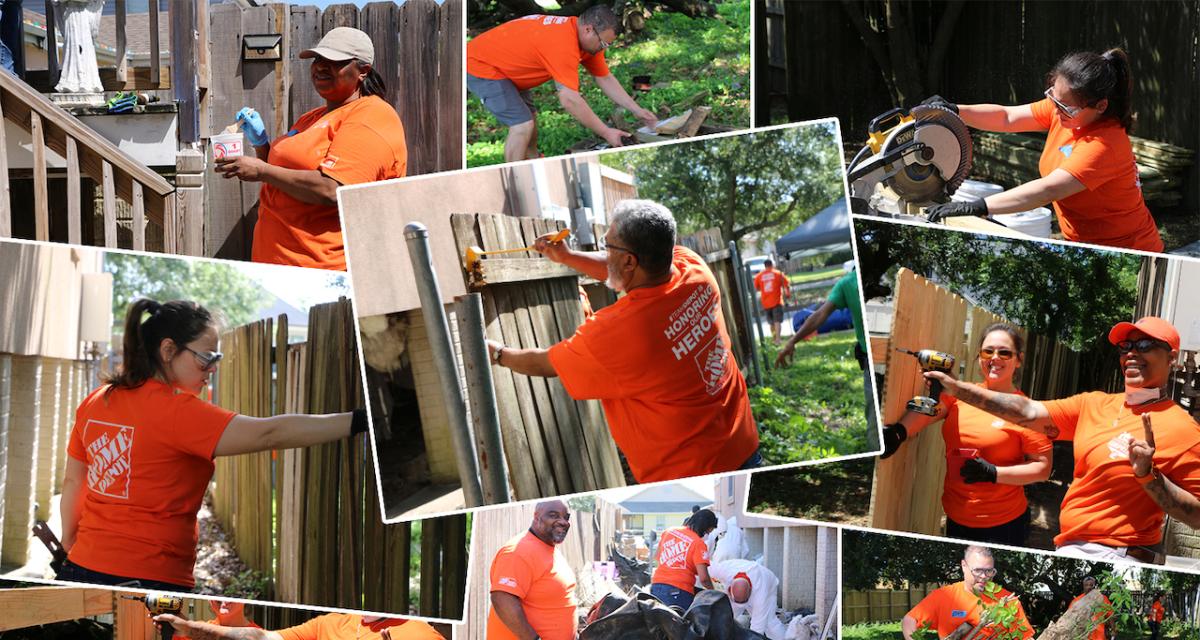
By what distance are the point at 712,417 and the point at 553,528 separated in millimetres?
875

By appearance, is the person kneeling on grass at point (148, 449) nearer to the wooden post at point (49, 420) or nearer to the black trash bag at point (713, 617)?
the wooden post at point (49, 420)

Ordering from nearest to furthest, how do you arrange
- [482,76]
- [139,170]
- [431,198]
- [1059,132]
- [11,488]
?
[431,198] < [11,488] < [1059,132] < [139,170] < [482,76]

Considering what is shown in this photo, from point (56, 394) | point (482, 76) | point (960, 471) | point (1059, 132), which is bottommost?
point (960, 471)

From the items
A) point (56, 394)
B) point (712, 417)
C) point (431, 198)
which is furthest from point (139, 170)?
point (712, 417)

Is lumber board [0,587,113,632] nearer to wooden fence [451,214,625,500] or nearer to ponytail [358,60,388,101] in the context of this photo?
wooden fence [451,214,625,500]

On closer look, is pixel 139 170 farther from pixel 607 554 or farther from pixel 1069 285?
pixel 1069 285

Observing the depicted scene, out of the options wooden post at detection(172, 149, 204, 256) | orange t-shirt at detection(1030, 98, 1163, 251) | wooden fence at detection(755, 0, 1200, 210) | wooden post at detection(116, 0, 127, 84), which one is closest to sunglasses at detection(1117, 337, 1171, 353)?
orange t-shirt at detection(1030, 98, 1163, 251)

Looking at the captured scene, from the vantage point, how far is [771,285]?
4484 millimetres

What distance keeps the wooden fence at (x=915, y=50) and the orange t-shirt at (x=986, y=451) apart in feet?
17.6

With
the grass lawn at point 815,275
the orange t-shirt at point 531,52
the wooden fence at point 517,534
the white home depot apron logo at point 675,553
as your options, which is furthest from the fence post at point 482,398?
the orange t-shirt at point 531,52

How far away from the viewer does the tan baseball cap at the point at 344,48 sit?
4837 mm

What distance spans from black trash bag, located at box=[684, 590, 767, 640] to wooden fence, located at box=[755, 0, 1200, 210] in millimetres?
5614

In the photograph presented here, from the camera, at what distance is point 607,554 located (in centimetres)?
506

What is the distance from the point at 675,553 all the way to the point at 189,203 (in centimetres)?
300
